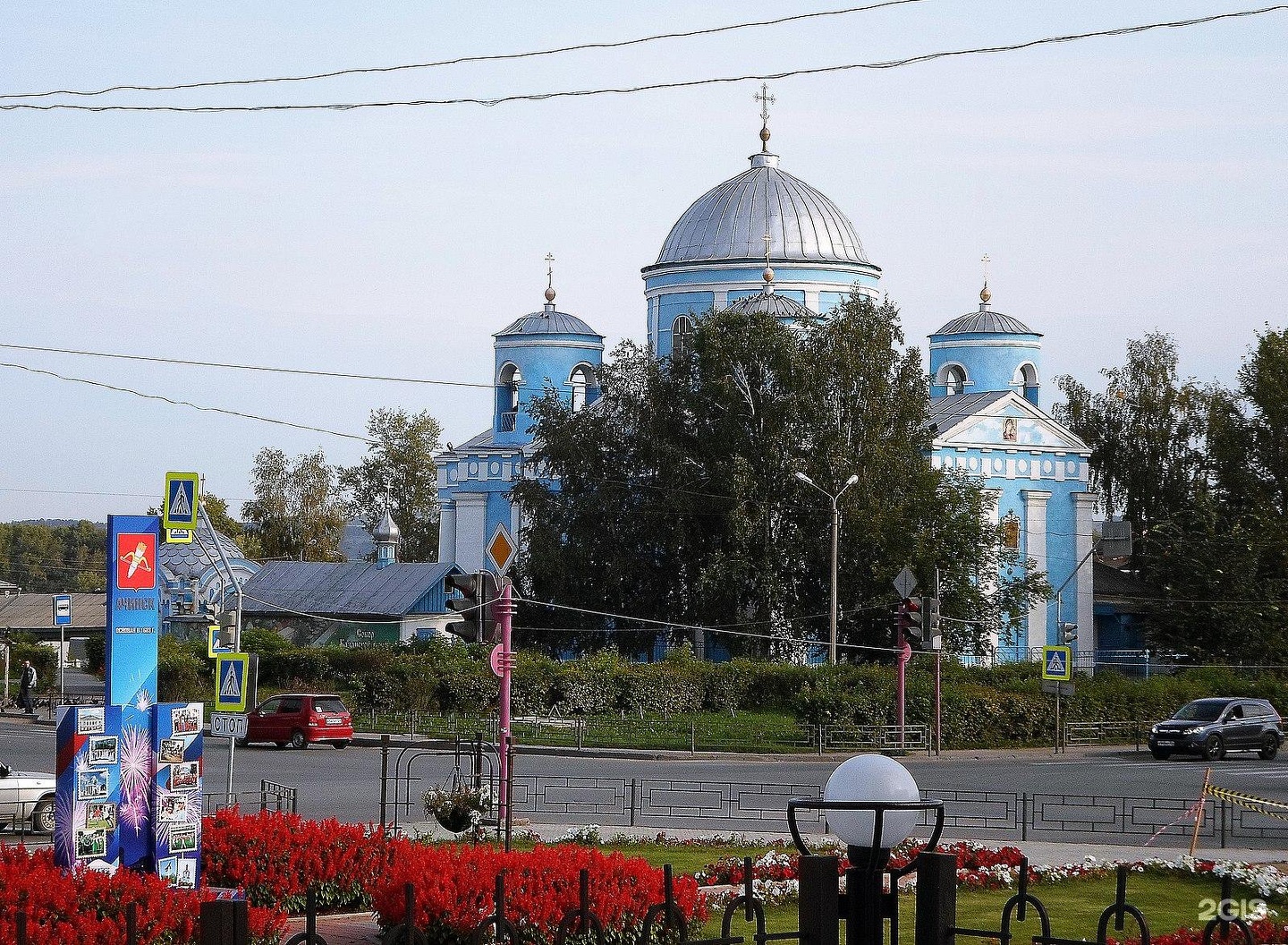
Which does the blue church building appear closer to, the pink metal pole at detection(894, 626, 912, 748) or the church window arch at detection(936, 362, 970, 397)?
the church window arch at detection(936, 362, 970, 397)

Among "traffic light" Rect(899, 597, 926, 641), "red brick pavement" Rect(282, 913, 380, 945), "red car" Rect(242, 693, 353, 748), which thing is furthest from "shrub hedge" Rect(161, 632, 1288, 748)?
"red brick pavement" Rect(282, 913, 380, 945)

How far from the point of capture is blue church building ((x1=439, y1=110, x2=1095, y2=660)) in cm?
5603

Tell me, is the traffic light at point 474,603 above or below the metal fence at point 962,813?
above

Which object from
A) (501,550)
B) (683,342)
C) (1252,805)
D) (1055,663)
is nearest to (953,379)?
(683,342)

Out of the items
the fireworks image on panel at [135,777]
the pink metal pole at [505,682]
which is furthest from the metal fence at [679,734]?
the fireworks image on panel at [135,777]

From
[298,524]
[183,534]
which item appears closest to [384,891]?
[183,534]

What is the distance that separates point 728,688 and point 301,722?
34.9 ft

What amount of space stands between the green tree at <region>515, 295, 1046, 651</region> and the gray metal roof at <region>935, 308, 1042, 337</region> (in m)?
13.9

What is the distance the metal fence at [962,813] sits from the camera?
20.9 m

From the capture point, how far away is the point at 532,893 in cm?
1080

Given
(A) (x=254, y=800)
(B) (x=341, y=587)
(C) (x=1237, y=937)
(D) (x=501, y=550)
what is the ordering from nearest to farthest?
(C) (x=1237, y=937) < (D) (x=501, y=550) < (A) (x=254, y=800) < (B) (x=341, y=587)

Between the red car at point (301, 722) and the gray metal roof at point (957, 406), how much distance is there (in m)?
25.0

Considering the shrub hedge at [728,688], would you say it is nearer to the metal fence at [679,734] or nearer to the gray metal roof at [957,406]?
the metal fence at [679,734]

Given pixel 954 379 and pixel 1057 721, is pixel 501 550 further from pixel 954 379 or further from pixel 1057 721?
pixel 954 379
